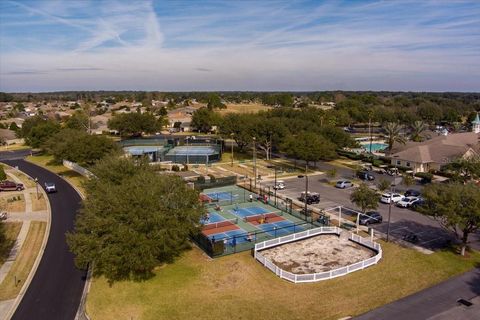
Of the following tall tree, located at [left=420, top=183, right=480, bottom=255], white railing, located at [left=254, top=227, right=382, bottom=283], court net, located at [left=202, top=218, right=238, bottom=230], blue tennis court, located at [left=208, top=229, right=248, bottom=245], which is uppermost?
tall tree, located at [left=420, top=183, right=480, bottom=255]

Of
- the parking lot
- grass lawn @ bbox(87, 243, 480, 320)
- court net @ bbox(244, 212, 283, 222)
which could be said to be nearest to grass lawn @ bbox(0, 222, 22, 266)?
grass lawn @ bbox(87, 243, 480, 320)

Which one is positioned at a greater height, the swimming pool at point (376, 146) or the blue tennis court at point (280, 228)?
the blue tennis court at point (280, 228)

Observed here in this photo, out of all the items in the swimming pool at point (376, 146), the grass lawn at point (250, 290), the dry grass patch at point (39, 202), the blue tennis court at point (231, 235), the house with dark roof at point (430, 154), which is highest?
the house with dark roof at point (430, 154)

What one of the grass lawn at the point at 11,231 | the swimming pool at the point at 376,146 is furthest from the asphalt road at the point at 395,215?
the swimming pool at the point at 376,146

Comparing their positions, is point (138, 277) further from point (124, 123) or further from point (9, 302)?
point (124, 123)

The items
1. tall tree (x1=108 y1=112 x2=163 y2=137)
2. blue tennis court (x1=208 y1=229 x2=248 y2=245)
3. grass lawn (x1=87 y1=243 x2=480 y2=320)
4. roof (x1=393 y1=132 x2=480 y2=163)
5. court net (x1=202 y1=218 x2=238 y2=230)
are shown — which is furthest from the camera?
tall tree (x1=108 y1=112 x2=163 y2=137)

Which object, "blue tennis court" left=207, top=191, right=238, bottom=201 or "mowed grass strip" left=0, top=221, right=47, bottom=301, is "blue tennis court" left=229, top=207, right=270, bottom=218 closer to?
"blue tennis court" left=207, top=191, right=238, bottom=201

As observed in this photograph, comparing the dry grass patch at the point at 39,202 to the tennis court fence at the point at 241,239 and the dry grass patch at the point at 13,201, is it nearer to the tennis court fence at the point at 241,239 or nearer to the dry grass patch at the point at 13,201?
the dry grass patch at the point at 13,201
